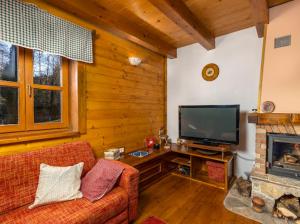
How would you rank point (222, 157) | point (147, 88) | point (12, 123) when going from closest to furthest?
point (12, 123) → point (222, 157) → point (147, 88)

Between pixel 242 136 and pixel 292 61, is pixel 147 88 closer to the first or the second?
pixel 242 136

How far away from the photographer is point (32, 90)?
6.29 feet

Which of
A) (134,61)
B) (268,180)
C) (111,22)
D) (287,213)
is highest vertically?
(111,22)

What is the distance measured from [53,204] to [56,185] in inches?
6.2

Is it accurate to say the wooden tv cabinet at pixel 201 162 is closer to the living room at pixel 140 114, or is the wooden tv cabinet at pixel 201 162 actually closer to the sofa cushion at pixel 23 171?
the living room at pixel 140 114

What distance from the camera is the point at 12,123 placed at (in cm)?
179

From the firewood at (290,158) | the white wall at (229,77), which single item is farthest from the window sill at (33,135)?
the firewood at (290,158)

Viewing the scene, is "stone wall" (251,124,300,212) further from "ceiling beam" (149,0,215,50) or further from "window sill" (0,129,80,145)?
"window sill" (0,129,80,145)

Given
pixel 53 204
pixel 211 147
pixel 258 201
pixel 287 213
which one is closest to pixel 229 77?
pixel 211 147

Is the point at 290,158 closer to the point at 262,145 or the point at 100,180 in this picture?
the point at 262,145

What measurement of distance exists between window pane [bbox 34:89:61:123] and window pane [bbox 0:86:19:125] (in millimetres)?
188

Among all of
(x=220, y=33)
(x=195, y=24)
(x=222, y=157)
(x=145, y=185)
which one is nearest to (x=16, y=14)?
(x=195, y=24)

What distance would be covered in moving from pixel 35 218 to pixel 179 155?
2553 mm

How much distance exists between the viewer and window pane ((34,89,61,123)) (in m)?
1.98
